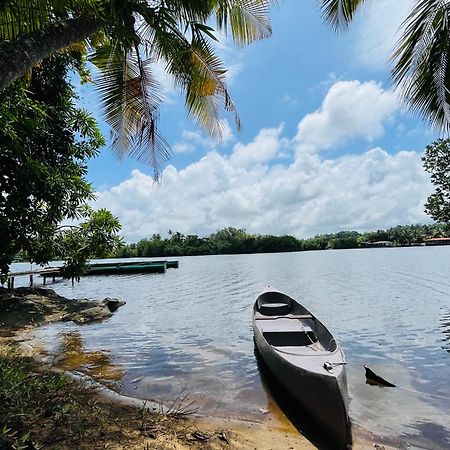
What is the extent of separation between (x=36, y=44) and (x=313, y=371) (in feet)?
17.7

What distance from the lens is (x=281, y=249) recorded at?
8856 centimetres

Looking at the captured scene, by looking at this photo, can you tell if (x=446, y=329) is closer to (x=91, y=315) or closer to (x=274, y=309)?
(x=274, y=309)

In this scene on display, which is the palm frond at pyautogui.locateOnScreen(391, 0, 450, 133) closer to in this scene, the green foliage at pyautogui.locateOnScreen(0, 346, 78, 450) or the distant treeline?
the green foliage at pyautogui.locateOnScreen(0, 346, 78, 450)

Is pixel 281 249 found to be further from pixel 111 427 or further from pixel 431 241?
pixel 111 427

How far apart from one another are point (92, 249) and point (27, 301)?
820 centimetres

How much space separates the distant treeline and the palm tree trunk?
252 ft

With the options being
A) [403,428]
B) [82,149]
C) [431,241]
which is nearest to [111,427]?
[403,428]

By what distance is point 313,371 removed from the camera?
5270 millimetres

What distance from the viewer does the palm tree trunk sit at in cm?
339

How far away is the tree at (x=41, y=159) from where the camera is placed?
6914 millimetres

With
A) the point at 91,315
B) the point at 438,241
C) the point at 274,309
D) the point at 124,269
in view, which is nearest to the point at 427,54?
the point at 274,309

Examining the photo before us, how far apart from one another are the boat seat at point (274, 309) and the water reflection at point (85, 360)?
4.70 meters

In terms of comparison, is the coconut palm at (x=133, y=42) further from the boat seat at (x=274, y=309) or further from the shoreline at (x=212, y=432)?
the boat seat at (x=274, y=309)

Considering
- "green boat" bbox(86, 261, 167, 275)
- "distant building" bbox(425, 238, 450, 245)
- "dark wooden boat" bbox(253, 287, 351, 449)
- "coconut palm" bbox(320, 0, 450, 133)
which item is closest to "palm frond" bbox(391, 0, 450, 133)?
"coconut palm" bbox(320, 0, 450, 133)
